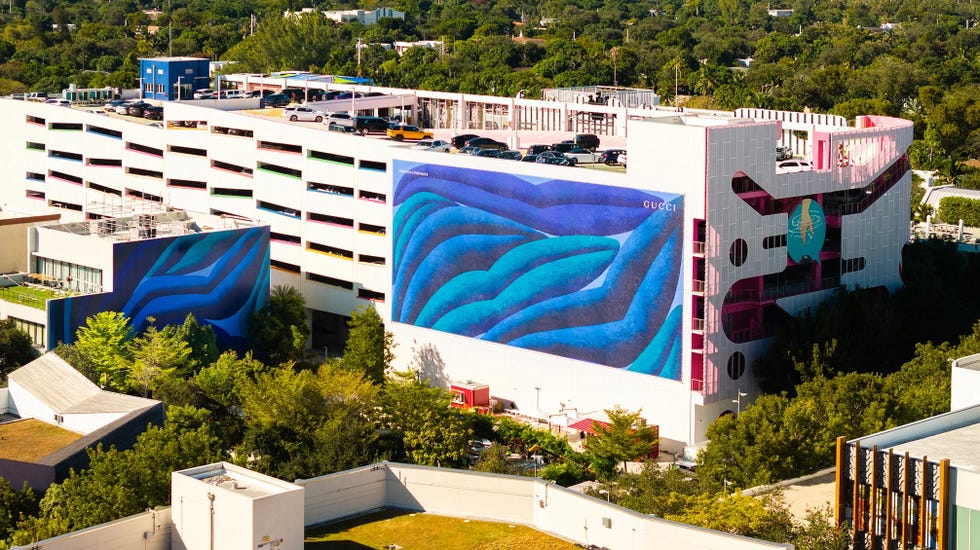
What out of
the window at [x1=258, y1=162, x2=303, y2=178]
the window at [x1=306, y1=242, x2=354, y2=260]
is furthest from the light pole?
the window at [x1=258, y1=162, x2=303, y2=178]

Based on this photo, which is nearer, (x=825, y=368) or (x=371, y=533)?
(x=371, y=533)

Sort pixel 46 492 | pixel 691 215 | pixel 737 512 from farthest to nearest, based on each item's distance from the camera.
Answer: pixel 691 215 < pixel 46 492 < pixel 737 512

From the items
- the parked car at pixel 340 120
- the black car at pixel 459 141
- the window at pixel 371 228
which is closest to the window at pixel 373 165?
the window at pixel 371 228

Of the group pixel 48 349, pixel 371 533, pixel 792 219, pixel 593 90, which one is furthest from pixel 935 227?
pixel 371 533

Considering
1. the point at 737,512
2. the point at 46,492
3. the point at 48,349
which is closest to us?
the point at 737,512

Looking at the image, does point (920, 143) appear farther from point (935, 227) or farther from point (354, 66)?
point (354, 66)

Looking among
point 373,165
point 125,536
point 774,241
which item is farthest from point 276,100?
Answer: point 125,536

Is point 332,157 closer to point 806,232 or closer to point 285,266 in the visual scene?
point 285,266
